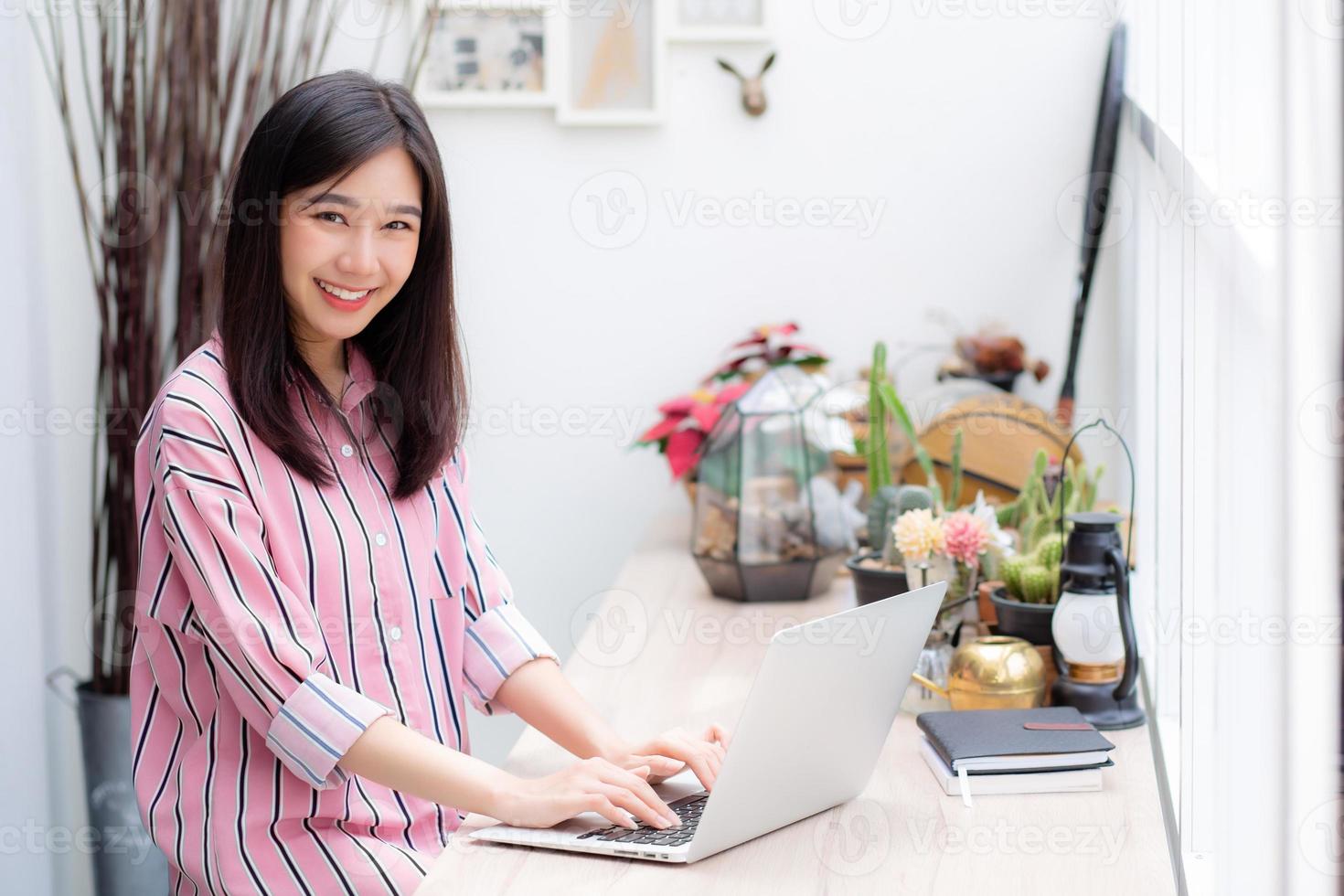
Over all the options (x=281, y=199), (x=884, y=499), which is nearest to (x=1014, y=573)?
(x=884, y=499)

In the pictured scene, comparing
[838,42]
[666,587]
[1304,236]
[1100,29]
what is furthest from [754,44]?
[1304,236]

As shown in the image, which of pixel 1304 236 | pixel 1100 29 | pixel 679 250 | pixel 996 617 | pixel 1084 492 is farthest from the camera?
pixel 679 250

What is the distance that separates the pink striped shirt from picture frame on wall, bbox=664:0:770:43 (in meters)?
1.16

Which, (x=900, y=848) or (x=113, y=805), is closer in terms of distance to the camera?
(x=900, y=848)

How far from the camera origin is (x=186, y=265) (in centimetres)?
224

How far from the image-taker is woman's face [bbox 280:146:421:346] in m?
1.25

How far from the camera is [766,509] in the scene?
190 centimetres

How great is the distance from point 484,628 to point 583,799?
0.37m

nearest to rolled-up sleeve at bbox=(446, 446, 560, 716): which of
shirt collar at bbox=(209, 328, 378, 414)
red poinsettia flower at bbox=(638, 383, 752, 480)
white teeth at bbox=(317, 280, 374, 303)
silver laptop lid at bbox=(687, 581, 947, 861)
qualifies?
shirt collar at bbox=(209, 328, 378, 414)

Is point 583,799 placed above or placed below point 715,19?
below

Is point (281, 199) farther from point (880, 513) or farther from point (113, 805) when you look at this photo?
point (113, 805)

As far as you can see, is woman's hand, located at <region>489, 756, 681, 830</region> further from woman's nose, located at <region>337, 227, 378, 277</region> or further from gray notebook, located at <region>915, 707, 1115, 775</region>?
woman's nose, located at <region>337, 227, 378, 277</region>

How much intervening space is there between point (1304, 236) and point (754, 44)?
178 cm

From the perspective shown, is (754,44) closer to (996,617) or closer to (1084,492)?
(1084,492)
